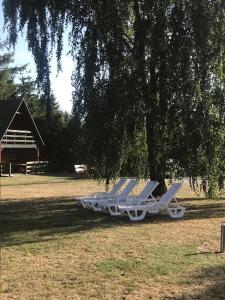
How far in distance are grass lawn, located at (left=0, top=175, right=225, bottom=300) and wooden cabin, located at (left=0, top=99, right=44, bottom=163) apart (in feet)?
77.4

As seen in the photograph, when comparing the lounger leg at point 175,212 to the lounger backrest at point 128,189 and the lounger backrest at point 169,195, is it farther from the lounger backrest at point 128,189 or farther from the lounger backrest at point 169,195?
the lounger backrest at point 128,189

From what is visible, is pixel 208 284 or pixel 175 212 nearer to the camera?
pixel 208 284

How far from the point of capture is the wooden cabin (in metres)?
38.8

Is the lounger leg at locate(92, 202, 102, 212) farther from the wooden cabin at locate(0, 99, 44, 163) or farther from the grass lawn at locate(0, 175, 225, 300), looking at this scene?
the wooden cabin at locate(0, 99, 44, 163)

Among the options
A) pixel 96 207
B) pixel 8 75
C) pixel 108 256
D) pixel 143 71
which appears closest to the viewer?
pixel 108 256

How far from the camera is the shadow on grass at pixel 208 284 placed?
23.3 ft

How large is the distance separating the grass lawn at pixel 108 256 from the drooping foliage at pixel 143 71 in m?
2.13

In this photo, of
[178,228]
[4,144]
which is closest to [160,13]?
[178,228]

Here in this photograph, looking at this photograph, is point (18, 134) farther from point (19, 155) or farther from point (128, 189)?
point (128, 189)

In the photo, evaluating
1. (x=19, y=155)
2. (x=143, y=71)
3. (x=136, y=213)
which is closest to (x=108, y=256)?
(x=136, y=213)

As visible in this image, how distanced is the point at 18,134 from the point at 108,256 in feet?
106

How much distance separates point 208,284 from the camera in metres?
7.65

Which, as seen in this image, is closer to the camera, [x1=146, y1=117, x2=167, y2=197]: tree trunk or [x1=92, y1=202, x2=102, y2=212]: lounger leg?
[x1=92, y1=202, x2=102, y2=212]: lounger leg

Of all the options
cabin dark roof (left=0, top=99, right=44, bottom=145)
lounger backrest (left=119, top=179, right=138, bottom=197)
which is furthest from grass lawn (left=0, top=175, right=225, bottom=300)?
cabin dark roof (left=0, top=99, right=44, bottom=145)
